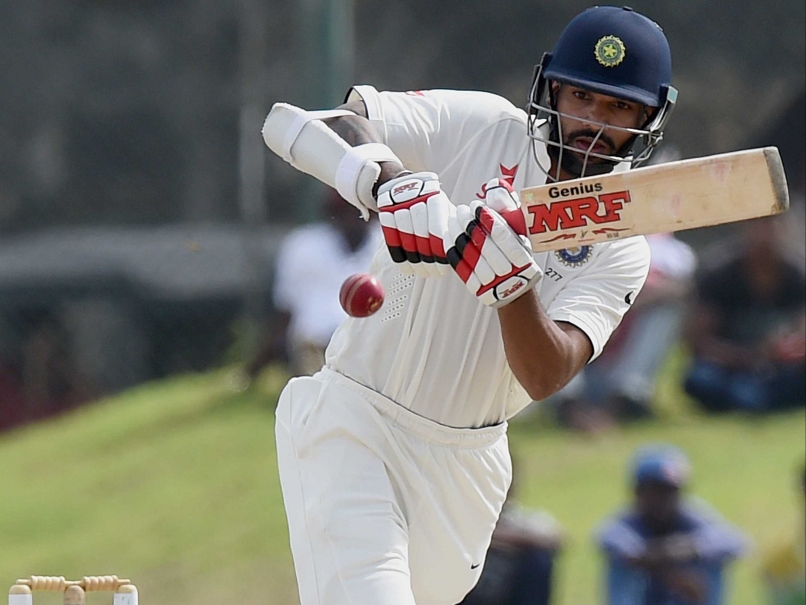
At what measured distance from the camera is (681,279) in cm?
778

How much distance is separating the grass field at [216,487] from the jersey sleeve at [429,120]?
11.3ft

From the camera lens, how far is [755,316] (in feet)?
25.1

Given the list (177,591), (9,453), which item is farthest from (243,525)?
(9,453)

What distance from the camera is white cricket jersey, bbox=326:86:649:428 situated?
3.69 m

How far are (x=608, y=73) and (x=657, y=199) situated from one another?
0.46m

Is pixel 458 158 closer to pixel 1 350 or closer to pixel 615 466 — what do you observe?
pixel 615 466

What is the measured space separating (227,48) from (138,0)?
2.10 ft

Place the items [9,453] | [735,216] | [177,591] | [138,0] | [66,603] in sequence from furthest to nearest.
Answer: [138,0]
[9,453]
[177,591]
[66,603]
[735,216]

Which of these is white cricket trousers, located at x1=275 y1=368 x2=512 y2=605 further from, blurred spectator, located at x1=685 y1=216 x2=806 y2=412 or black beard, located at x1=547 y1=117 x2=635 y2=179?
blurred spectator, located at x1=685 y1=216 x2=806 y2=412

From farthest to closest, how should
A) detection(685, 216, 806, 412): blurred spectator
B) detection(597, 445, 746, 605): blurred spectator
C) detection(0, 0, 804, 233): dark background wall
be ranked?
detection(0, 0, 804, 233): dark background wall
detection(685, 216, 806, 412): blurred spectator
detection(597, 445, 746, 605): blurred spectator

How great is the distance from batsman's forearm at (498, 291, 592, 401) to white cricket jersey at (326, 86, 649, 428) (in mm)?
201

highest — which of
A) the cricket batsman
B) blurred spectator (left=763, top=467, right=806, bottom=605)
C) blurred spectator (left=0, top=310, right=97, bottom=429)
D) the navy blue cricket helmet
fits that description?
the navy blue cricket helmet

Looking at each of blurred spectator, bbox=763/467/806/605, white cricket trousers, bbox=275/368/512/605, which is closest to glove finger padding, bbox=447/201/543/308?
white cricket trousers, bbox=275/368/512/605

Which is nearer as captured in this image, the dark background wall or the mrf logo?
the mrf logo
